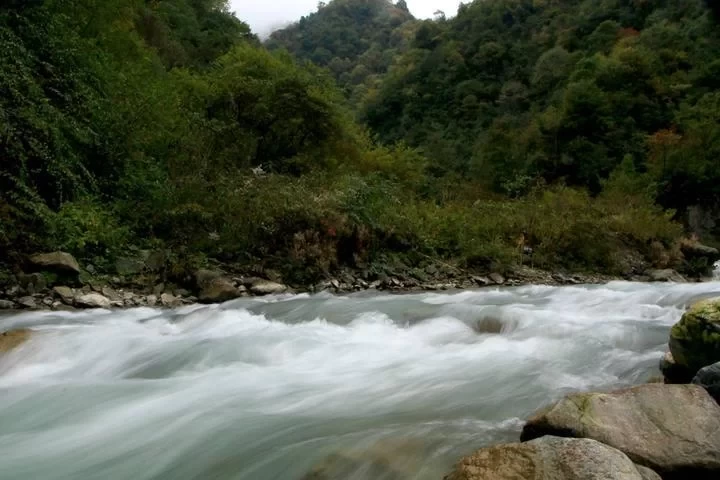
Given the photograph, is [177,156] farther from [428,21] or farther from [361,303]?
[428,21]

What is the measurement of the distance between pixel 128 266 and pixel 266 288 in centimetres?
231

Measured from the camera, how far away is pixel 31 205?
8719 mm

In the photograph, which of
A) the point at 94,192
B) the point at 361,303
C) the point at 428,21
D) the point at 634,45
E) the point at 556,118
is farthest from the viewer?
the point at 428,21

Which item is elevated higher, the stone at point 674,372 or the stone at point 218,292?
the stone at point 218,292

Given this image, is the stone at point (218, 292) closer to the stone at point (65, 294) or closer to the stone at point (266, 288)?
the stone at point (266, 288)

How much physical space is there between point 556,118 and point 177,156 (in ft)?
76.4

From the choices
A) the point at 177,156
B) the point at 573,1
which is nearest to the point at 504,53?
the point at 573,1

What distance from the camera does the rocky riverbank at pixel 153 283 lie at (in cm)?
832

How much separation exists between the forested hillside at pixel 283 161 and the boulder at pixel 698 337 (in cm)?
707

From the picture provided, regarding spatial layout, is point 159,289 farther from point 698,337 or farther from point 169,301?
point 698,337

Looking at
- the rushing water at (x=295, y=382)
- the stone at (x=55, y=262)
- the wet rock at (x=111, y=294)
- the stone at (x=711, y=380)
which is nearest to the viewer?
the stone at (x=711, y=380)

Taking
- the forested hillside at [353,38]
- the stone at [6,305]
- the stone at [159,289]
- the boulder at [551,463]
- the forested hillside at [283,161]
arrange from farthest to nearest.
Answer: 1. the forested hillside at [353,38]
2. the forested hillside at [283,161]
3. the stone at [159,289]
4. the stone at [6,305]
5. the boulder at [551,463]

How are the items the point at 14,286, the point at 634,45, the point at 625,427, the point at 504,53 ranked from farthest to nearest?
the point at 504,53 < the point at 634,45 < the point at 14,286 < the point at 625,427

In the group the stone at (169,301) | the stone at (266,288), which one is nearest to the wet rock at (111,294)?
the stone at (169,301)
